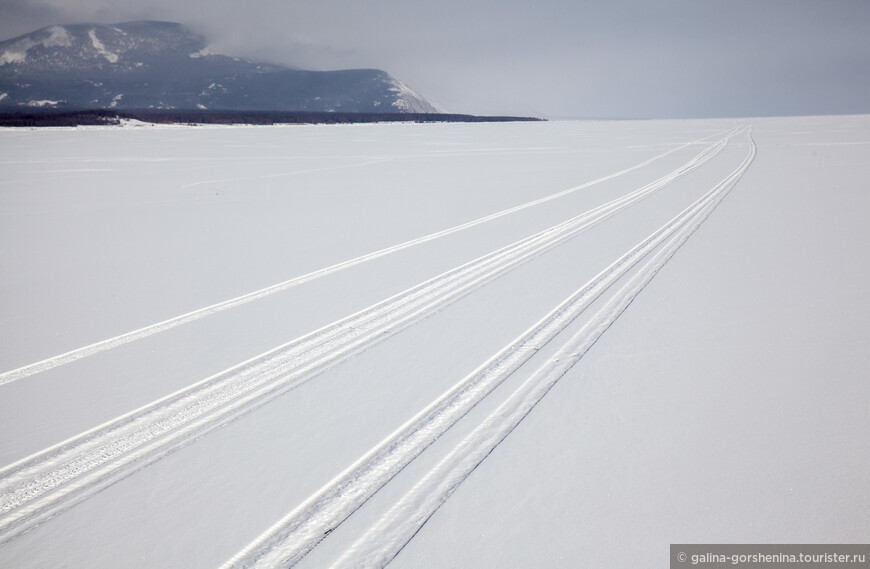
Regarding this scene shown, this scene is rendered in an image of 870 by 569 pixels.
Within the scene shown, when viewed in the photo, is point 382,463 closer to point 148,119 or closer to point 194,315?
point 194,315

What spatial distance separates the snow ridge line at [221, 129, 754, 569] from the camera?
7.43 feet

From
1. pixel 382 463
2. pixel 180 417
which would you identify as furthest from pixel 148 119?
pixel 382 463

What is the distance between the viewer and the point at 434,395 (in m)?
3.41

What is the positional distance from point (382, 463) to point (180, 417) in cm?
117

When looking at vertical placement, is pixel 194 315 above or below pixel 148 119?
above

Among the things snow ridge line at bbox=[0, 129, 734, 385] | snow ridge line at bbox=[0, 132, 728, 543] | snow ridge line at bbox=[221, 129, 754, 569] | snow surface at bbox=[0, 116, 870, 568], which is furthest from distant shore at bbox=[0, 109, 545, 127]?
snow ridge line at bbox=[221, 129, 754, 569]

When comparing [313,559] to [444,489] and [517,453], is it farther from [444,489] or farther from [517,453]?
[517,453]

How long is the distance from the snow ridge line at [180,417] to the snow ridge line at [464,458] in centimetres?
115

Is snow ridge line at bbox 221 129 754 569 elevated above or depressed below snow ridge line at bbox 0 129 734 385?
above

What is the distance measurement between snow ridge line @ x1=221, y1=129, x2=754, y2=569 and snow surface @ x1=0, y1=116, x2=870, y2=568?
0.5 inches

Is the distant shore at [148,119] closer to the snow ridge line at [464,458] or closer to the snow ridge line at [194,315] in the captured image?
the snow ridge line at [194,315]

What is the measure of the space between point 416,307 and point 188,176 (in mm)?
13374

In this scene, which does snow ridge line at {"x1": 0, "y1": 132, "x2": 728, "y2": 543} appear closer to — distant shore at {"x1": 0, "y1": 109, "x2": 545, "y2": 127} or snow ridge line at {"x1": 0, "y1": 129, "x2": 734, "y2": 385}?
snow ridge line at {"x1": 0, "y1": 129, "x2": 734, "y2": 385}

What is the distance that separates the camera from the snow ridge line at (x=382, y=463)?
89.1 inches
